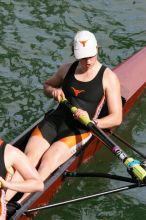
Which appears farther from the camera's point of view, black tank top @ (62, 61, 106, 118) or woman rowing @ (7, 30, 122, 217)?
black tank top @ (62, 61, 106, 118)

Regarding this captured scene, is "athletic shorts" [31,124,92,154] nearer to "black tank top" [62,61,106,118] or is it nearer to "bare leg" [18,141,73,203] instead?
"bare leg" [18,141,73,203]

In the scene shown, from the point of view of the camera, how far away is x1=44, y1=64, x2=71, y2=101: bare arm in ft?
25.7

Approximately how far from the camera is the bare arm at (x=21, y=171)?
5.61 m

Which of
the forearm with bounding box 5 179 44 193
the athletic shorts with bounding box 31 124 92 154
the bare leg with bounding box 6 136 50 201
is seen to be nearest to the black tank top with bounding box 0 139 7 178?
the forearm with bounding box 5 179 44 193

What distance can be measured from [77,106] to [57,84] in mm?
559

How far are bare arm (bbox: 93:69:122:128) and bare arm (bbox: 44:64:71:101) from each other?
0.67 metres

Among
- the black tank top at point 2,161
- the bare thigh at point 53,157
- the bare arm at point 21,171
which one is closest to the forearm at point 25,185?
the bare arm at point 21,171

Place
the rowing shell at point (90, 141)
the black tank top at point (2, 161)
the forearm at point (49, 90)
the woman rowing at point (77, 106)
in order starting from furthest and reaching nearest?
1. the forearm at point (49, 90)
2. the woman rowing at point (77, 106)
3. the rowing shell at point (90, 141)
4. the black tank top at point (2, 161)

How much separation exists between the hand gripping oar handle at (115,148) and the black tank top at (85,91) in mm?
151

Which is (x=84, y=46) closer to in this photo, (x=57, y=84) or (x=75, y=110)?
(x=75, y=110)

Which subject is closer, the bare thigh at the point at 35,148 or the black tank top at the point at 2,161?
the black tank top at the point at 2,161

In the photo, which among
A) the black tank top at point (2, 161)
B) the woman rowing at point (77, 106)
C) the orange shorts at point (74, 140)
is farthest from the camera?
the orange shorts at point (74, 140)

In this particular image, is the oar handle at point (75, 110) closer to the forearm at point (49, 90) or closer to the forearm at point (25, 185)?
the forearm at point (49, 90)

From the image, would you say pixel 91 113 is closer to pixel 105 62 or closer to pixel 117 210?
pixel 117 210
